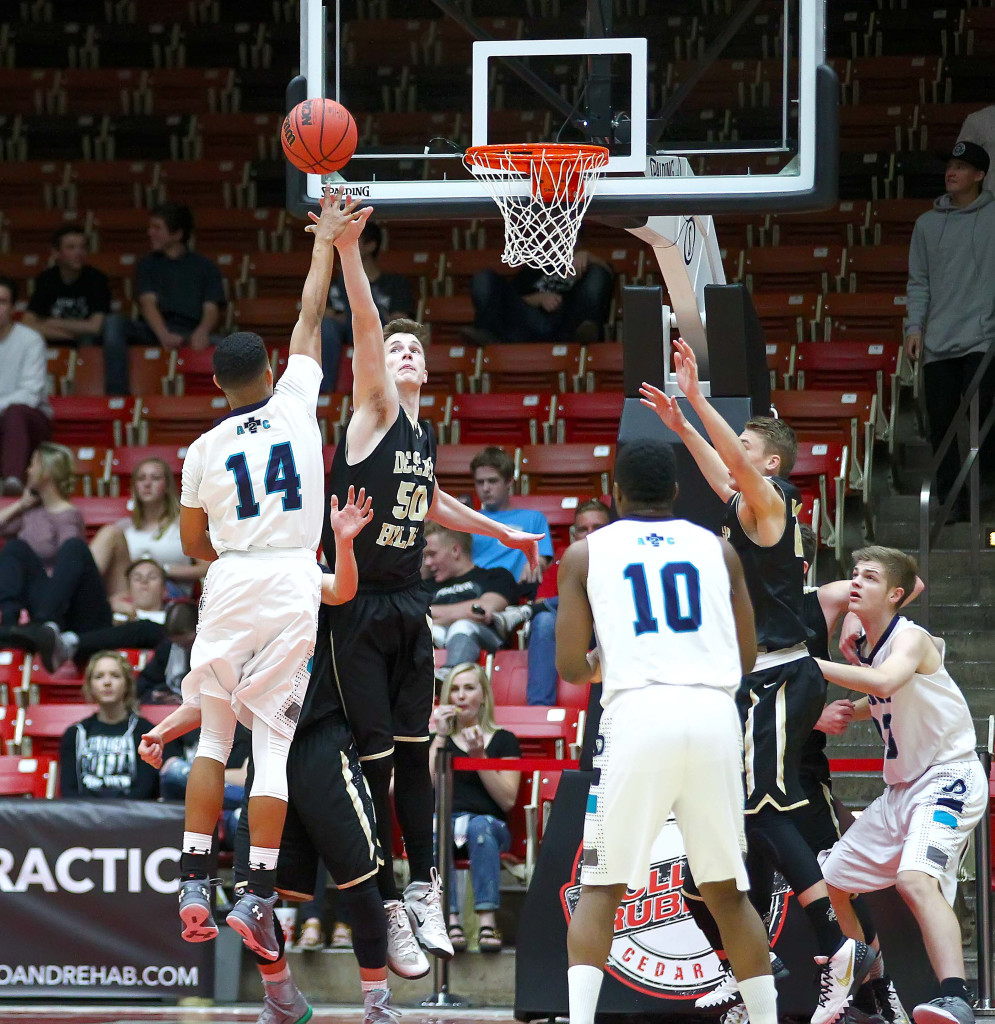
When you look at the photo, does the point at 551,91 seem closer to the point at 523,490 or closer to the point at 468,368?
the point at 523,490

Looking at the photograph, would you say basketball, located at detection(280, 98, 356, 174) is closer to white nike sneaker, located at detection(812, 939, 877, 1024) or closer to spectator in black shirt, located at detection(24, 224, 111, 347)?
white nike sneaker, located at detection(812, 939, 877, 1024)

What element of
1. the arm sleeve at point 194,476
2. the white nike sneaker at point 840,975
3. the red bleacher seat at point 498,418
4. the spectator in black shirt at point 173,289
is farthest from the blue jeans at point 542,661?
the spectator in black shirt at point 173,289

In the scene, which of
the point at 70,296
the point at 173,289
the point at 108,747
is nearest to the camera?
the point at 108,747

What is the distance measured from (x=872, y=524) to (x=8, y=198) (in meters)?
8.66

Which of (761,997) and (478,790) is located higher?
(761,997)

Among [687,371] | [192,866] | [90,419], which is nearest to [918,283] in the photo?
[687,371]

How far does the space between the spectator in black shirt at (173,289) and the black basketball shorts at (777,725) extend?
25.1 feet

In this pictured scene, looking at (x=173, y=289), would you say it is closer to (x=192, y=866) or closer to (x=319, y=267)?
(x=319, y=267)

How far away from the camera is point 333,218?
618 centimetres

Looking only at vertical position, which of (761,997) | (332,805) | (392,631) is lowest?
(761,997)

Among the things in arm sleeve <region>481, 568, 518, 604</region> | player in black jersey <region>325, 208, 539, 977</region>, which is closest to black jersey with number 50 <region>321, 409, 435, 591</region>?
player in black jersey <region>325, 208, 539, 977</region>

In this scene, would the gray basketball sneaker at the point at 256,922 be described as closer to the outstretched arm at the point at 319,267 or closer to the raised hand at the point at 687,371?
the outstretched arm at the point at 319,267

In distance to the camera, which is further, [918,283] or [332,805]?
[918,283]

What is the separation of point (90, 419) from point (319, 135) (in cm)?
685
